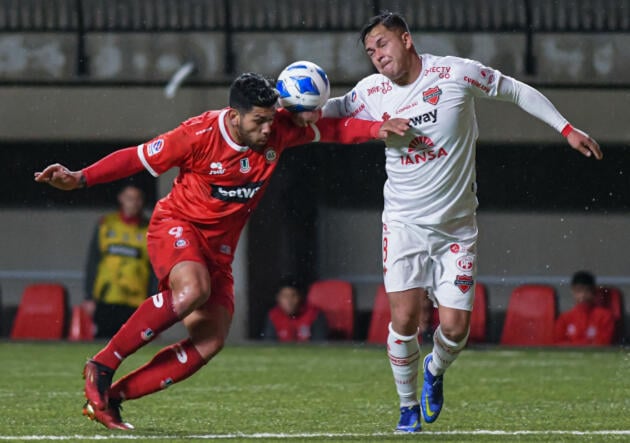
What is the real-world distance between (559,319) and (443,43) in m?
3.65

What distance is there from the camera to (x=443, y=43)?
56.0ft

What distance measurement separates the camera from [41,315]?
54.6ft

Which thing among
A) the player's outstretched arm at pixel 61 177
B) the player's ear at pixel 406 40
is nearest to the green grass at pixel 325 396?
the player's outstretched arm at pixel 61 177

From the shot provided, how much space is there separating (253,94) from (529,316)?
31.3 feet

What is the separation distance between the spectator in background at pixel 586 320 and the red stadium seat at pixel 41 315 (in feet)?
18.1

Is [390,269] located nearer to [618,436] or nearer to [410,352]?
[410,352]

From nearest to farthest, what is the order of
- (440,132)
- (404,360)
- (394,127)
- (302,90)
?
1. (394,127)
2. (302,90)
3. (440,132)
4. (404,360)

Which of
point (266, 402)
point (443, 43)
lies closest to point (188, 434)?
point (266, 402)

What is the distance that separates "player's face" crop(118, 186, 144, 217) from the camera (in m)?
13.8

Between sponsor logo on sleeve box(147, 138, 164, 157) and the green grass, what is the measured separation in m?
1.30

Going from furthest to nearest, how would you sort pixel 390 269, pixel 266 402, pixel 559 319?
1. pixel 559 319
2. pixel 266 402
3. pixel 390 269

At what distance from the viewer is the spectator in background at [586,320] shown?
1492 cm

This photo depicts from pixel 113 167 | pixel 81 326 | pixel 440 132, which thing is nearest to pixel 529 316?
pixel 81 326

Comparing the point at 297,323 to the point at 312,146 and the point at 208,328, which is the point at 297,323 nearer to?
the point at 312,146
